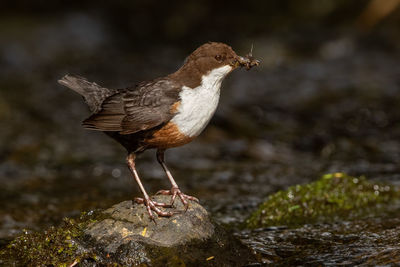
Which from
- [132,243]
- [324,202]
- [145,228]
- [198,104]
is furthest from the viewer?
[324,202]

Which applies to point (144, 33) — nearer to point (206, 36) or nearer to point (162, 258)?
point (206, 36)

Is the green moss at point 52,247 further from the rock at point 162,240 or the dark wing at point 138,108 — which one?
the dark wing at point 138,108

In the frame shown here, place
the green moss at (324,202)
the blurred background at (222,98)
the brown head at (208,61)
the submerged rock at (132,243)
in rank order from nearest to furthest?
the submerged rock at (132,243), the brown head at (208,61), the green moss at (324,202), the blurred background at (222,98)

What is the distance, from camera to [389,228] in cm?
468

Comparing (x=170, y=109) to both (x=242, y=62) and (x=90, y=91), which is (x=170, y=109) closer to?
(x=242, y=62)

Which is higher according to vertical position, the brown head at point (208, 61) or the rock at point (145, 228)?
the brown head at point (208, 61)

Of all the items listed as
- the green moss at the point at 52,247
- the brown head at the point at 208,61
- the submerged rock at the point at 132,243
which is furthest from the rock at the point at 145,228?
the brown head at the point at 208,61

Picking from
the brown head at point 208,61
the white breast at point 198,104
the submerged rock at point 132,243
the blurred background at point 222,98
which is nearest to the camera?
the submerged rock at point 132,243

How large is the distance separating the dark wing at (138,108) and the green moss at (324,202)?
152 cm

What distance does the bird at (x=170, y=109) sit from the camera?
→ 414cm

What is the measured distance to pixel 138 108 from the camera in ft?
14.4

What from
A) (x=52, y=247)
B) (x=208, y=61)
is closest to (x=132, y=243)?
(x=52, y=247)

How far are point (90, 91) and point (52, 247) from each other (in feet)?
4.88

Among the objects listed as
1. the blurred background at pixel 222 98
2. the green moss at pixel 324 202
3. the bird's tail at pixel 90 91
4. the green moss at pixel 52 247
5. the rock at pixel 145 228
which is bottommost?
the green moss at pixel 52 247
